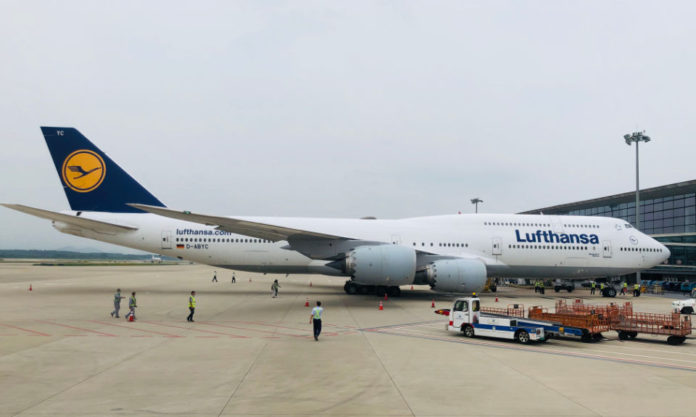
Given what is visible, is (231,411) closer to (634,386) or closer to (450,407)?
(450,407)

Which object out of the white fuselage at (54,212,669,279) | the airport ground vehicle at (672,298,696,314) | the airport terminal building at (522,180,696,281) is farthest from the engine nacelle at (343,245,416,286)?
the airport terminal building at (522,180,696,281)

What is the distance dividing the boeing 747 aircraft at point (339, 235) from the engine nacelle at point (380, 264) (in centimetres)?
311

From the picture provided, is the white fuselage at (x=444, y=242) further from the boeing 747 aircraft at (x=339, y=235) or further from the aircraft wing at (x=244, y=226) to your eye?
the aircraft wing at (x=244, y=226)

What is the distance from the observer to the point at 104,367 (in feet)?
31.7

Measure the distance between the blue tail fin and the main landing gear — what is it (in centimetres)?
1375

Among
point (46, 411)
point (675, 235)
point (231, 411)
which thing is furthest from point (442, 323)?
point (675, 235)

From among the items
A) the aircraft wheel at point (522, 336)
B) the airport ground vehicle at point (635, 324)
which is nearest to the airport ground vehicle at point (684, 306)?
the airport ground vehicle at point (635, 324)

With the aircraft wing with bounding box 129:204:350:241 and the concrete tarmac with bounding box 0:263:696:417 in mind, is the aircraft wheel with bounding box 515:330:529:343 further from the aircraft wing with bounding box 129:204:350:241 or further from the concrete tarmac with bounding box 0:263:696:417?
the aircraft wing with bounding box 129:204:350:241

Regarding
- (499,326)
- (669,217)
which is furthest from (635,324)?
(669,217)

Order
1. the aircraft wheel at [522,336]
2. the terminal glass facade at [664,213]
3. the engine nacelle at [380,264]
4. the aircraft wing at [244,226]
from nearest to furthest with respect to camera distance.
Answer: the aircraft wheel at [522,336]
the aircraft wing at [244,226]
the engine nacelle at [380,264]
the terminal glass facade at [664,213]

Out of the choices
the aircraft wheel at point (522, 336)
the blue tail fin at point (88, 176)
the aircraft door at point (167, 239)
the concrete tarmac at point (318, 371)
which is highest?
the blue tail fin at point (88, 176)

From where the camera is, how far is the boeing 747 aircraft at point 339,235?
25594mm

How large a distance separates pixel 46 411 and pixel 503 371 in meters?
8.69

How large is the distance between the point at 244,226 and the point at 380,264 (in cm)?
675
